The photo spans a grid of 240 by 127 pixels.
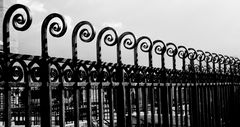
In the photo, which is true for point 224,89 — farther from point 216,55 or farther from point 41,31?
point 41,31

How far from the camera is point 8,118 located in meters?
2.10


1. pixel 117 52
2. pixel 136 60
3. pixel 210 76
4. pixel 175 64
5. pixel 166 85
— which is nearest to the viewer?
pixel 117 52

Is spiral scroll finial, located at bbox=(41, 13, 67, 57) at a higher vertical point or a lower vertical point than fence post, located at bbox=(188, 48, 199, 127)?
higher

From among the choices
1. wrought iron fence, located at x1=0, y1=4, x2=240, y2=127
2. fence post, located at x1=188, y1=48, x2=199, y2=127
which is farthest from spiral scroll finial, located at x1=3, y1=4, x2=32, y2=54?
fence post, located at x1=188, y1=48, x2=199, y2=127

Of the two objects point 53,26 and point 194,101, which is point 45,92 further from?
point 194,101

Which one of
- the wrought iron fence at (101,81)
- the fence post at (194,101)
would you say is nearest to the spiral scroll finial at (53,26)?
the wrought iron fence at (101,81)

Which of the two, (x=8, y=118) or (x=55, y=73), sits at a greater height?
(x=55, y=73)

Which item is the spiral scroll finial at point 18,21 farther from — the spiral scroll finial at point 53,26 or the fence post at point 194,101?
the fence post at point 194,101

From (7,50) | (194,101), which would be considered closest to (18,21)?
(7,50)

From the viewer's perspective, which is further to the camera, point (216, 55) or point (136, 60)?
point (216, 55)

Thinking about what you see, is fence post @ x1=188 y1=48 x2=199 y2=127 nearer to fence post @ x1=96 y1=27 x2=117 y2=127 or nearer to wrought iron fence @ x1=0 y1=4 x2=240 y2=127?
wrought iron fence @ x1=0 y1=4 x2=240 y2=127

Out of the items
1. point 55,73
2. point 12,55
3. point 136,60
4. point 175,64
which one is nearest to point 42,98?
point 55,73

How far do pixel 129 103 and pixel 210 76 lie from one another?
8.09 feet

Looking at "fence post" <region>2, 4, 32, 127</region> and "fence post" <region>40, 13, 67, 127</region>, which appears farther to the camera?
"fence post" <region>40, 13, 67, 127</region>
